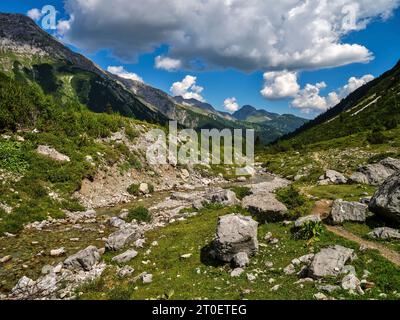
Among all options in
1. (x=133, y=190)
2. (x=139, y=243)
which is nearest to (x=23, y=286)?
(x=139, y=243)

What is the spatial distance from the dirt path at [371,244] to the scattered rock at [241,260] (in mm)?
7164

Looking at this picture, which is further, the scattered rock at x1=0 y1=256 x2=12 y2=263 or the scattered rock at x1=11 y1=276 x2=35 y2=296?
the scattered rock at x1=0 y1=256 x2=12 y2=263

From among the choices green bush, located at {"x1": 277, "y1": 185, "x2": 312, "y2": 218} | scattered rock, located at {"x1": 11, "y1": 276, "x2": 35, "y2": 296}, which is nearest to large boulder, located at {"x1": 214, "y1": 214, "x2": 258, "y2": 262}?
green bush, located at {"x1": 277, "y1": 185, "x2": 312, "y2": 218}

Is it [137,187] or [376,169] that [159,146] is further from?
[376,169]

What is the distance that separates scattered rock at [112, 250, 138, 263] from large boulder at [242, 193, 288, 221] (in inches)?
441

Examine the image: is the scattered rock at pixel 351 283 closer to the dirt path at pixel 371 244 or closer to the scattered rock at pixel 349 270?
the scattered rock at pixel 349 270

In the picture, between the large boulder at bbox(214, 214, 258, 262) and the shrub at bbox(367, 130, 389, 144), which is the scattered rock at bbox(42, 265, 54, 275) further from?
the shrub at bbox(367, 130, 389, 144)

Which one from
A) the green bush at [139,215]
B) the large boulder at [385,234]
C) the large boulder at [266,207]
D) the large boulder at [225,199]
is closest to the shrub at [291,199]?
the large boulder at [266,207]

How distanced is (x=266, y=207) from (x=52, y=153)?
96.6 ft

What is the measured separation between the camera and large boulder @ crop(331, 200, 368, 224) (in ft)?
78.7

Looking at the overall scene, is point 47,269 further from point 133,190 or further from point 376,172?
point 376,172

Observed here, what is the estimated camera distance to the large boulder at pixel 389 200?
71.3 feet

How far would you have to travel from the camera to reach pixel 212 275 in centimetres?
1792
